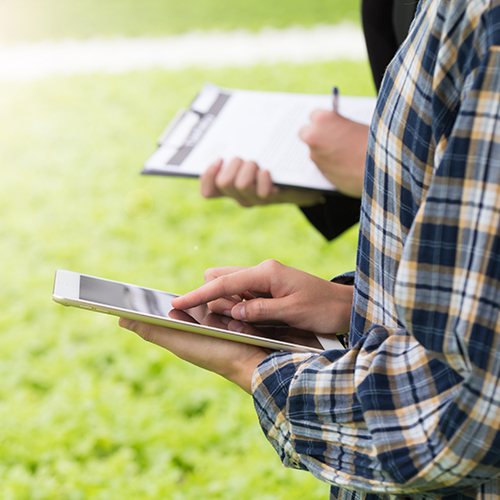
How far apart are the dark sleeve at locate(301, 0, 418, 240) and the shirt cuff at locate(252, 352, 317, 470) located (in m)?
0.65

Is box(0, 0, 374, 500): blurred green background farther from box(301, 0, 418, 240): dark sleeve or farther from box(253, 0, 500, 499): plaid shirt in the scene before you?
box(253, 0, 500, 499): plaid shirt

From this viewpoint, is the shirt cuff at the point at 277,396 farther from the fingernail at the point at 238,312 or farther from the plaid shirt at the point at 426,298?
the fingernail at the point at 238,312

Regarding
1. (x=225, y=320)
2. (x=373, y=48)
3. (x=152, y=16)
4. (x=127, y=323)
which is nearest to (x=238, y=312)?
(x=225, y=320)

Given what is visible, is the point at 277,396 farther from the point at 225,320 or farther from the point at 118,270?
the point at 118,270

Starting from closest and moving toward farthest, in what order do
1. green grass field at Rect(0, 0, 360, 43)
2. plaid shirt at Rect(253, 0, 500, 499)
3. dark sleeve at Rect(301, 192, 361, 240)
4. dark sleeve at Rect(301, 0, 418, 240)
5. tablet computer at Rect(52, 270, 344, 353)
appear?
1. plaid shirt at Rect(253, 0, 500, 499)
2. tablet computer at Rect(52, 270, 344, 353)
3. dark sleeve at Rect(301, 0, 418, 240)
4. dark sleeve at Rect(301, 192, 361, 240)
5. green grass field at Rect(0, 0, 360, 43)

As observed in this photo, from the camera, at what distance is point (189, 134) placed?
1448 millimetres

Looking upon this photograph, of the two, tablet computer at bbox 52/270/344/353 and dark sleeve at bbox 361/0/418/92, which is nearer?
tablet computer at bbox 52/270/344/353

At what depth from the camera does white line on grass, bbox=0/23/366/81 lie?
5.62m

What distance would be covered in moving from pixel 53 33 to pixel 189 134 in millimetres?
6201

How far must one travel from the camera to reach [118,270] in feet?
9.82

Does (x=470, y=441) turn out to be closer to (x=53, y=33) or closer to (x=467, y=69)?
(x=467, y=69)

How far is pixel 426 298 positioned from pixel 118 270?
2626 mm

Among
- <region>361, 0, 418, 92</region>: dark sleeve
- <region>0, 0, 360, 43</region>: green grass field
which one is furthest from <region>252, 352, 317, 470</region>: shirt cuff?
<region>0, 0, 360, 43</region>: green grass field

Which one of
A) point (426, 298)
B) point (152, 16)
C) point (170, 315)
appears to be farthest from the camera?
point (152, 16)
